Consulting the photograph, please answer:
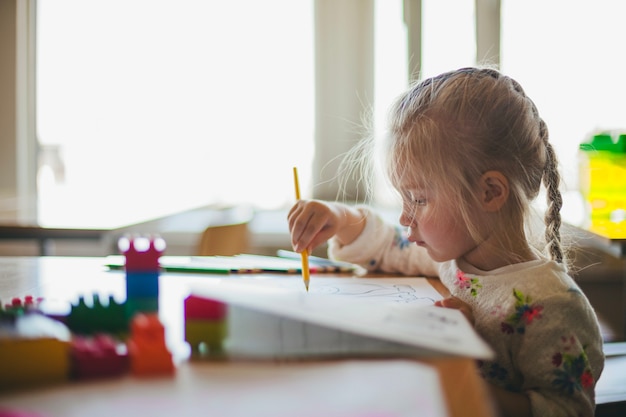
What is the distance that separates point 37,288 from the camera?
88 cm

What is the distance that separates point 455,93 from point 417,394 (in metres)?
0.54

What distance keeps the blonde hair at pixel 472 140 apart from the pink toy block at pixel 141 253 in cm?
38

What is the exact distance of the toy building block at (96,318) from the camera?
1.86 feet

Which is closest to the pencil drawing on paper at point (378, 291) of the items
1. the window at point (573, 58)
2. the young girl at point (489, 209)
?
the young girl at point (489, 209)

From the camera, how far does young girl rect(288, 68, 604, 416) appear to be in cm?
74

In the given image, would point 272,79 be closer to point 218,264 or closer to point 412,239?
point 218,264

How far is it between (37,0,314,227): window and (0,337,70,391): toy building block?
2.52 m

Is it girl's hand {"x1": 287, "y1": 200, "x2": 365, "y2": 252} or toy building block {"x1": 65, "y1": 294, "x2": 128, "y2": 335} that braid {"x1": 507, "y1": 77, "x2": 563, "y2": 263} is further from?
toy building block {"x1": 65, "y1": 294, "x2": 128, "y2": 335}

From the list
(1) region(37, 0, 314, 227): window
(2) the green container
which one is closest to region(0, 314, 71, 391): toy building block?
(2) the green container

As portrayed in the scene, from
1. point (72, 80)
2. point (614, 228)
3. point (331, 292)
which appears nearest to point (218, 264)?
point (331, 292)

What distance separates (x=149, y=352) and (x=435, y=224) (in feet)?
1.64

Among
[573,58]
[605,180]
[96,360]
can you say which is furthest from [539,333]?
[573,58]

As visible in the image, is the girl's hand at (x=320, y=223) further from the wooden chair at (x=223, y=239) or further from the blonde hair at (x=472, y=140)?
the wooden chair at (x=223, y=239)

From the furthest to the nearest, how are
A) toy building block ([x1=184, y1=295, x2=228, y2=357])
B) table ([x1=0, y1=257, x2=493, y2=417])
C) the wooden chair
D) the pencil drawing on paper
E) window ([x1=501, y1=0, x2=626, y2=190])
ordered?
window ([x1=501, y1=0, x2=626, y2=190]) < the wooden chair < the pencil drawing on paper < toy building block ([x1=184, y1=295, x2=228, y2=357]) < table ([x1=0, y1=257, x2=493, y2=417])
